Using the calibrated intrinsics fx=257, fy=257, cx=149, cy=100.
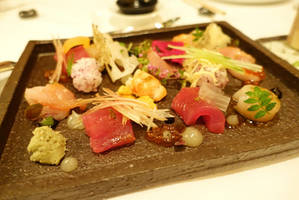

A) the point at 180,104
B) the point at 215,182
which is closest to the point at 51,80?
the point at 180,104

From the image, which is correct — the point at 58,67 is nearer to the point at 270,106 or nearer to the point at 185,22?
the point at 270,106

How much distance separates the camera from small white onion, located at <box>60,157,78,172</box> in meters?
1.43

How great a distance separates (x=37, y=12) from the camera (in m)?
3.77

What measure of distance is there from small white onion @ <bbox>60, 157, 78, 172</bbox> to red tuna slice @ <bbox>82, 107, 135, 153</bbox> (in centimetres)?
14

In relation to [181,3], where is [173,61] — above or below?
below

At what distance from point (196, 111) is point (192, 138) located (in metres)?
0.20

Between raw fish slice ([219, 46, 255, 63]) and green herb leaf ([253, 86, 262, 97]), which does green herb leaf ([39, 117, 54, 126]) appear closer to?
green herb leaf ([253, 86, 262, 97])

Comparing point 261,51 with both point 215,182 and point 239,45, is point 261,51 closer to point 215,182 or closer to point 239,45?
point 239,45

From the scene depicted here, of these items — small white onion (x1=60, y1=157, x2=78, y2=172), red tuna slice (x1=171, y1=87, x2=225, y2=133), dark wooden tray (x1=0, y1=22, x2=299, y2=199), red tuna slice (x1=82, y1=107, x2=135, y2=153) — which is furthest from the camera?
red tuna slice (x1=171, y1=87, x2=225, y2=133)

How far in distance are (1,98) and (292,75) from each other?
87.1 inches

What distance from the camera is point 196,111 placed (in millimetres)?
1702

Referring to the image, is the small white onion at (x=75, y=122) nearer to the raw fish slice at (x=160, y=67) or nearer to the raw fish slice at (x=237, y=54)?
A: the raw fish slice at (x=160, y=67)

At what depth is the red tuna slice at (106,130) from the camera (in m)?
1.56

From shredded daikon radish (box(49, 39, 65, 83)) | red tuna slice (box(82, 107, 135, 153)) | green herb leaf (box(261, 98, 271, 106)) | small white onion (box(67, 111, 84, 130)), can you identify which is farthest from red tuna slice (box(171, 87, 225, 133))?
shredded daikon radish (box(49, 39, 65, 83))
